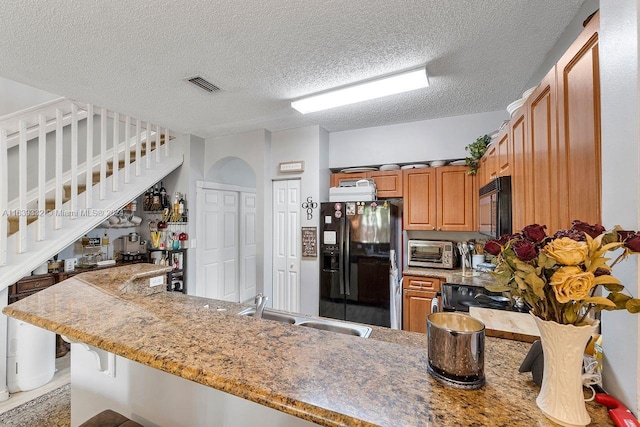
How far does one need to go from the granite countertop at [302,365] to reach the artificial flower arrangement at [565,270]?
0.23 meters

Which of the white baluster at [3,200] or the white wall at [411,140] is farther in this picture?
the white wall at [411,140]

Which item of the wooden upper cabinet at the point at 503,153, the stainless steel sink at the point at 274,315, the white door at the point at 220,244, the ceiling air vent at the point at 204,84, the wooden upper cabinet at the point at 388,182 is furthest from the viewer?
the white door at the point at 220,244

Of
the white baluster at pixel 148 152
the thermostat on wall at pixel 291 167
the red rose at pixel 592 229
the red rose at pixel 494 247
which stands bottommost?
the red rose at pixel 494 247

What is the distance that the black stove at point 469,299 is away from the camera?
2195mm

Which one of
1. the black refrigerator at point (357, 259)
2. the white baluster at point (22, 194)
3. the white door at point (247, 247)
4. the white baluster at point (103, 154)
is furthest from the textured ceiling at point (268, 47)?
the white door at point (247, 247)

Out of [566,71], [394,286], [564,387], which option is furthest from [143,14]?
[394,286]

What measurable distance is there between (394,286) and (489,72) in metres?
2.31

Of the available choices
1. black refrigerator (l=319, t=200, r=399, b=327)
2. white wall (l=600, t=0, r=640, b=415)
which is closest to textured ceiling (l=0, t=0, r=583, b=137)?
white wall (l=600, t=0, r=640, b=415)

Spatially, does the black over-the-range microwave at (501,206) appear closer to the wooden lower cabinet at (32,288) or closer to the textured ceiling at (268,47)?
the textured ceiling at (268,47)

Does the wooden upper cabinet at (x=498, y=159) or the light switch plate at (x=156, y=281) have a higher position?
the wooden upper cabinet at (x=498, y=159)

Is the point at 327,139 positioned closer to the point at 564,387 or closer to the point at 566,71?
the point at 566,71

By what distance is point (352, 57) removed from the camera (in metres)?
2.09

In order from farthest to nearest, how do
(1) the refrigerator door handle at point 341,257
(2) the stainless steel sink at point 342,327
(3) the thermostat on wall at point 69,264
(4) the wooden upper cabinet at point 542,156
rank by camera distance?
(1) the refrigerator door handle at point 341,257
(3) the thermostat on wall at point 69,264
(2) the stainless steel sink at point 342,327
(4) the wooden upper cabinet at point 542,156

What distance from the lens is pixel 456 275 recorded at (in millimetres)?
2990
